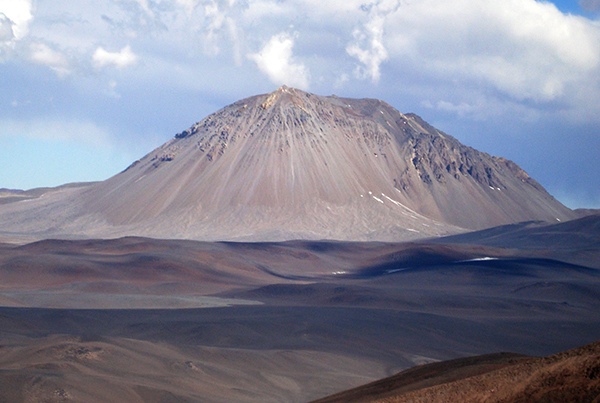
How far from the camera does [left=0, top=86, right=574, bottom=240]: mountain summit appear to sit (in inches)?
5581

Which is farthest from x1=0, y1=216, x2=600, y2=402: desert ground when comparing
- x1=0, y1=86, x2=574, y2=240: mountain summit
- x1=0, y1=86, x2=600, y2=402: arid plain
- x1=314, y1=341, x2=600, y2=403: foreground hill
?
x1=0, y1=86, x2=574, y2=240: mountain summit

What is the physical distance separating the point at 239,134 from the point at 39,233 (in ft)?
130

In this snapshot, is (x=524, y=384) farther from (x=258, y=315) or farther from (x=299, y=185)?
(x=299, y=185)

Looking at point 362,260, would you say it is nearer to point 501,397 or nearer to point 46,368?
point 46,368

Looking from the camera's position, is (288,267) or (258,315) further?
(288,267)

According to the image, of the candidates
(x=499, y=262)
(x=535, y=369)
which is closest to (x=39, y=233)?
(x=499, y=262)

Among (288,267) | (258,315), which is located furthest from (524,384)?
(288,267)

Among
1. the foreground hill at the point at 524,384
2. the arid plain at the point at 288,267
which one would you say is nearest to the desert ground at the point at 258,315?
the arid plain at the point at 288,267

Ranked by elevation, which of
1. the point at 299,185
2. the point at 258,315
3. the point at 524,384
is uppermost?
the point at 299,185

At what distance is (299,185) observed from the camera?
490 feet

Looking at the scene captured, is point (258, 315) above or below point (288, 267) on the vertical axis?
below

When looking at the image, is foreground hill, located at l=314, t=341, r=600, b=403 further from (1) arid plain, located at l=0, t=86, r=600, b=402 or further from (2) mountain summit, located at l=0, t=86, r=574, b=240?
(2) mountain summit, located at l=0, t=86, r=574, b=240

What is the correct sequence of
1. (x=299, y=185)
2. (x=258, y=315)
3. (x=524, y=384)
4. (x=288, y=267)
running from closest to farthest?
(x=524, y=384) < (x=258, y=315) < (x=288, y=267) < (x=299, y=185)

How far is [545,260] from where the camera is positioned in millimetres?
91750
